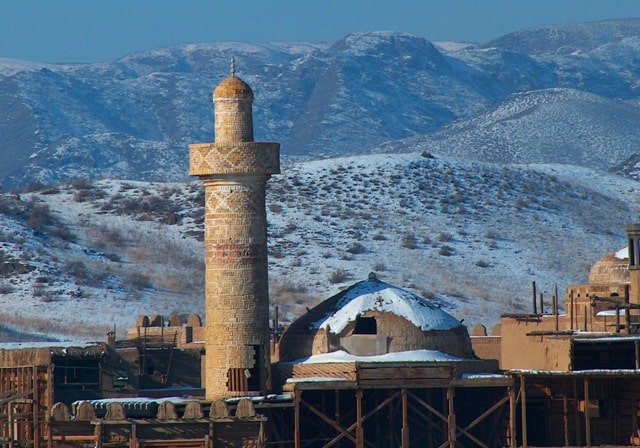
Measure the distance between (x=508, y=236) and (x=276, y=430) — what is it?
64911 mm

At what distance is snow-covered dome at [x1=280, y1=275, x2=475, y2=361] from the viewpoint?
5150 centimetres

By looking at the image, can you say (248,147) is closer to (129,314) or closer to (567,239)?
(129,314)

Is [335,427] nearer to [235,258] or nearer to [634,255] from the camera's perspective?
[235,258]

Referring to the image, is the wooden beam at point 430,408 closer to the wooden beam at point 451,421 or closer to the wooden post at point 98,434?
the wooden beam at point 451,421

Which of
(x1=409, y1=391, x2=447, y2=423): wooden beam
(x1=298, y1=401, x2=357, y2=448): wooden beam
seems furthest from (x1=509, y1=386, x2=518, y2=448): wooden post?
(x1=298, y1=401, x2=357, y2=448): wooden beam

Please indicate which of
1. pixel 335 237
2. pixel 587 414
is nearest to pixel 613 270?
pixel 587 414

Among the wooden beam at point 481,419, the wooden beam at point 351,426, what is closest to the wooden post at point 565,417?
the wooden beam at point 481,419

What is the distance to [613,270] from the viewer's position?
2419 inches

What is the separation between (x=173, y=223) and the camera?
115 m

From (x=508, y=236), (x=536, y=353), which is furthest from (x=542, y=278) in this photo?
(x=536, y=353)

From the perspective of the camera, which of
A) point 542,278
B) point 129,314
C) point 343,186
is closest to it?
point 129,314

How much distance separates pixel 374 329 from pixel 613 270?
1240 centimetres

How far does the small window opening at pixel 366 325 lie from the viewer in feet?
170

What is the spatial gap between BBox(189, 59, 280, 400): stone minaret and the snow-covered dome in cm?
175
